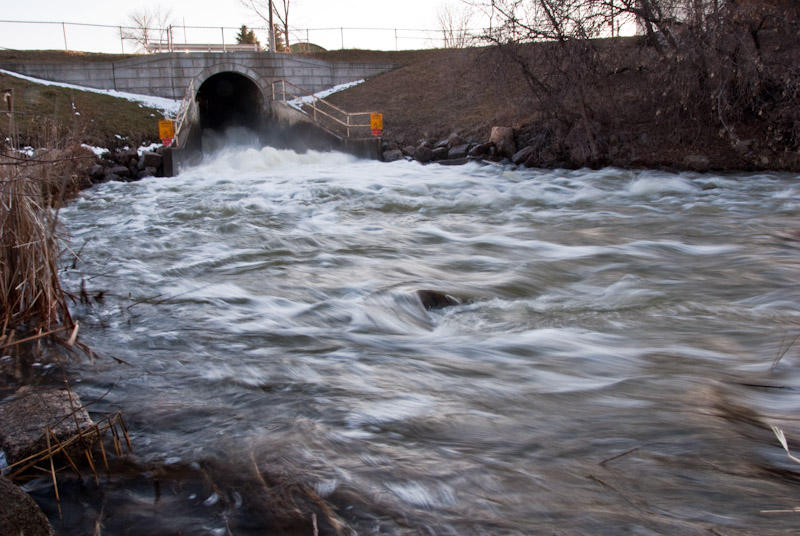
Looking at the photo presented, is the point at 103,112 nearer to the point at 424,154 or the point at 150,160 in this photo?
the point at 150,160

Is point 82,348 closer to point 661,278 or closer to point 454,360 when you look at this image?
point 454,360

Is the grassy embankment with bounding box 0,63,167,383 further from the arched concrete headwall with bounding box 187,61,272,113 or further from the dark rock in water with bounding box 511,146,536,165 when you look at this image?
the arched concrete headwall with bounding box 187,61,272,113

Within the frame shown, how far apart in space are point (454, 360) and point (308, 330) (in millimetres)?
1375

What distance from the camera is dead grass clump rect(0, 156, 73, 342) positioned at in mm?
4227

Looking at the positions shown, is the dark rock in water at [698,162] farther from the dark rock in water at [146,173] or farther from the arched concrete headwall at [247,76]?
the arched concrete headwall at [247,76]

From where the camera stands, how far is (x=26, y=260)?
4305 mm

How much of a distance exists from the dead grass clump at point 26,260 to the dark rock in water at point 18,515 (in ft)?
8.19

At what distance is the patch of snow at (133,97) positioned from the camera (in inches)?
1035

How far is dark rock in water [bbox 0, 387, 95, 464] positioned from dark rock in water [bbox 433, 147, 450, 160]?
52.5 ft

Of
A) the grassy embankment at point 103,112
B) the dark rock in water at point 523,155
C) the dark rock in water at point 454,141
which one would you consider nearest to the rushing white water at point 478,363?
the dark rock in water at point 523,155

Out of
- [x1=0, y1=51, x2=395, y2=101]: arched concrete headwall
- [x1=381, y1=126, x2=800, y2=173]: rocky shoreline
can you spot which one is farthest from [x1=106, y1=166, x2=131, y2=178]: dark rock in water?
[x1=0, y1=51, x2=395, y2=101]: arched concrete headwall

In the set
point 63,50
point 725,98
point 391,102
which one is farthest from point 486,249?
point 63,50

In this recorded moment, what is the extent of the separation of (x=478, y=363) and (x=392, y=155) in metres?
15.7

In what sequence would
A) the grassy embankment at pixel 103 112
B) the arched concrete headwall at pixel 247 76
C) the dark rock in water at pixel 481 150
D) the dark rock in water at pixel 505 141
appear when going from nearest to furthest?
the dark rock in water at pixel 505 141
the dark rock in water at pixel 481 150
the grassy embankment at pixel 103 112
the arched concrete headwall at pixel 247 76
